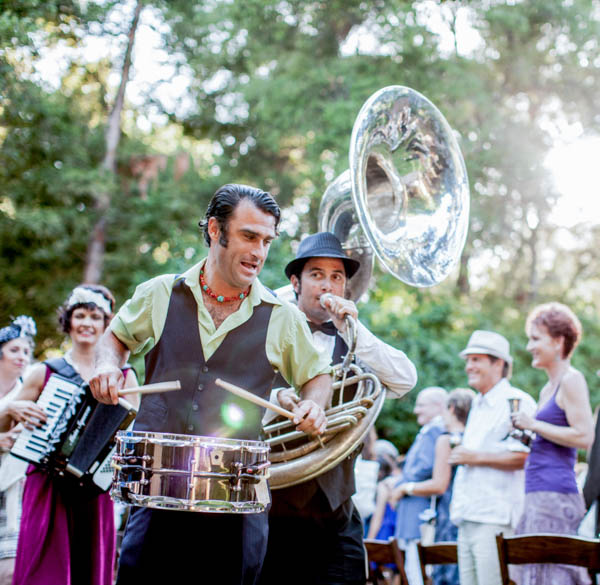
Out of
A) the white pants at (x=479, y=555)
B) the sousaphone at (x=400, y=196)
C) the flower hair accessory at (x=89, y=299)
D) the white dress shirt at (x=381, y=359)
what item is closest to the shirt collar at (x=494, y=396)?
the white pants at (x=479, y=555)

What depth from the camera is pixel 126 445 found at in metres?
2.63

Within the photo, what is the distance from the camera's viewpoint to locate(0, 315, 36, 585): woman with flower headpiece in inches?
177

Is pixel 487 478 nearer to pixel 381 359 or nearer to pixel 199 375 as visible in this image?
pixel 381 359

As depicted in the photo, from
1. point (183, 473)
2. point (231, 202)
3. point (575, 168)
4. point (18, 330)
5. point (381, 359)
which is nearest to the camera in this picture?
point (183, 473)

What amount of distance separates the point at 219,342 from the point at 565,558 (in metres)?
1.99

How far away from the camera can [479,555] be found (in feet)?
15.3

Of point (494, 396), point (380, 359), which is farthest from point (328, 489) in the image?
point (494, 396)

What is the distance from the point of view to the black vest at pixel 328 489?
3703 millimetres

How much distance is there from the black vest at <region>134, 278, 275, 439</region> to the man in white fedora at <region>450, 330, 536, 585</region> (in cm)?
233

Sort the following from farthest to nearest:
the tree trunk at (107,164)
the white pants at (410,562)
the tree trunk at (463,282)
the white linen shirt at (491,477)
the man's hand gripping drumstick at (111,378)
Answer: the tree trunk at (463,282) → the tree trunk at (107,164) → the white pants at (410,562) → the white linen shirt at (491,477) → the man's hand gripping drumstick at (111,378)

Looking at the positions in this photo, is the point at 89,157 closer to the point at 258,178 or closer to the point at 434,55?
the point at 258,178

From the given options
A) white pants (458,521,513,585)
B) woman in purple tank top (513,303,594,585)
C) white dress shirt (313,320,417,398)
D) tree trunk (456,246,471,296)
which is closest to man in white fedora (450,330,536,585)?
white pants (458,521,513,585)

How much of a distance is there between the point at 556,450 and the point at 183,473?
2994 mm

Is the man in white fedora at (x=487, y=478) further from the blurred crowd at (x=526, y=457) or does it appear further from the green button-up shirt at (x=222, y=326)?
the green button-up shirt at (x=222, y=326)
